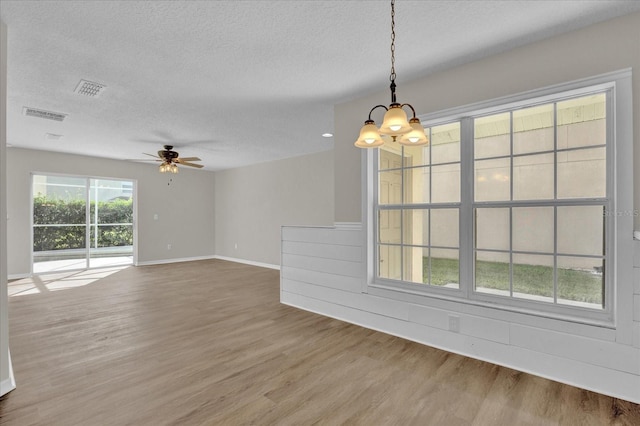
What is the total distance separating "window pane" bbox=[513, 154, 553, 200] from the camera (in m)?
2.58

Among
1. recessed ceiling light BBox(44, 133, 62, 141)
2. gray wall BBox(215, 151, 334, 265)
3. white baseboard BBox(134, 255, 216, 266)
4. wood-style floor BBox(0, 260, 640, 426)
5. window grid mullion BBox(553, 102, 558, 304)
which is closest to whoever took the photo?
wood-style floor BBox(0, 260, 640, 426)

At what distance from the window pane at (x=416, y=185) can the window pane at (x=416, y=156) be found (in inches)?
2.4

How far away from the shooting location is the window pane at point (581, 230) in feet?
7.74

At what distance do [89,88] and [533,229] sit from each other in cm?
472

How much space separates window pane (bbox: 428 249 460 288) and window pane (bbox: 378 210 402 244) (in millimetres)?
463

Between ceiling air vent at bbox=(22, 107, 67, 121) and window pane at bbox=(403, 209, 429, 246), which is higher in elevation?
ceiling air vent at bbox=(22, 107, 67, 121)

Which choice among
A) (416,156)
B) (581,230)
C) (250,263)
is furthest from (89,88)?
(250,263)

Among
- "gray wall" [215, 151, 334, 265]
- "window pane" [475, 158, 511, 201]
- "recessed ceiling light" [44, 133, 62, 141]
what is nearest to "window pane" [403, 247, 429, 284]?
"window pane" [475, 158, 511, 201]

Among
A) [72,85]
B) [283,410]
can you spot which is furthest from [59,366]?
[72,85]

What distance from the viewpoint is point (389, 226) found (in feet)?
11.6

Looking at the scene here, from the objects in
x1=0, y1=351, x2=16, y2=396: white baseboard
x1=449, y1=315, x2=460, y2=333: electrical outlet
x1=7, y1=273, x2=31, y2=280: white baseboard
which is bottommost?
x1=7, y1=273, x2=31, y2=280: white baseboard

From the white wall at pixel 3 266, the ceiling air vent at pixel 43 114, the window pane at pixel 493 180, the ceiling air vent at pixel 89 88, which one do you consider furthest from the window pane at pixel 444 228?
the ceiling air vent at pixel 43 114

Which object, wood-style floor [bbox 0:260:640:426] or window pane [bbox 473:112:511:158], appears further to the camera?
window pane [bbox 473:112:511:158]

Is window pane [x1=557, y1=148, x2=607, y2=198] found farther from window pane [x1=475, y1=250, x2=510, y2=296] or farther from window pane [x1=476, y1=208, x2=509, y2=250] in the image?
window pane [x1=475, y1=250, x2=510, y2=296]
